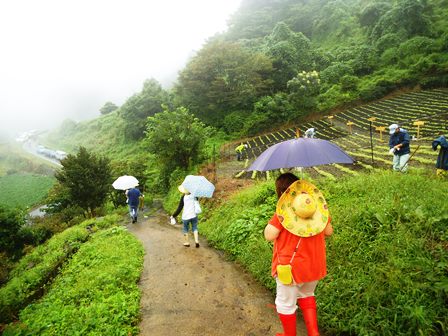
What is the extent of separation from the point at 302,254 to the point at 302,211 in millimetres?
445

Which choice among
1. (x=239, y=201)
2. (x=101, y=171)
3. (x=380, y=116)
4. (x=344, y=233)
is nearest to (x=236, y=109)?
(x=380, y=116)

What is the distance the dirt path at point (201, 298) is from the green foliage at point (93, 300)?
260 millimetres

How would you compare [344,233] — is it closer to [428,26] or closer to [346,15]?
[428,26]

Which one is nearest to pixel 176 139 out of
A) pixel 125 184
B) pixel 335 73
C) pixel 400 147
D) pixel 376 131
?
pixel 125 184

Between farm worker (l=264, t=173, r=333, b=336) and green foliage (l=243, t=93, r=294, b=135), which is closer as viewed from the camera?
farm worker (l=264, t=173, r=333, b=336)

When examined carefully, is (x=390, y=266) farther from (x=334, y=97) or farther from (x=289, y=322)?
(x=334, y=97)

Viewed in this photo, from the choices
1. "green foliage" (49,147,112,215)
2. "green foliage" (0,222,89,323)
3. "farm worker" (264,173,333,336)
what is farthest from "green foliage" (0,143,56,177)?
"farm worker" (264,173,333,336)

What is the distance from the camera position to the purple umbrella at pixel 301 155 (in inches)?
110

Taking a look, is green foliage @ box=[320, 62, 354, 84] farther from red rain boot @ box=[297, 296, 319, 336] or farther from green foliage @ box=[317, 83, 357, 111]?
red rain boot @ box=[297, 296, 319, 336]

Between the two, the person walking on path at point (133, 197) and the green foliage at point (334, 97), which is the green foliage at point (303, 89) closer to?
the green foliage at point (334, 97)

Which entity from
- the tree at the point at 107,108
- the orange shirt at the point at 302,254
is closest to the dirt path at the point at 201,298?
the orange shirt at the point at 302,254

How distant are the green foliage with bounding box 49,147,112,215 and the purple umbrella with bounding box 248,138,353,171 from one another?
54.9 ft

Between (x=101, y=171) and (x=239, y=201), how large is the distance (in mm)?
12494

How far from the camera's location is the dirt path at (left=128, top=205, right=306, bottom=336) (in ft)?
12.8
